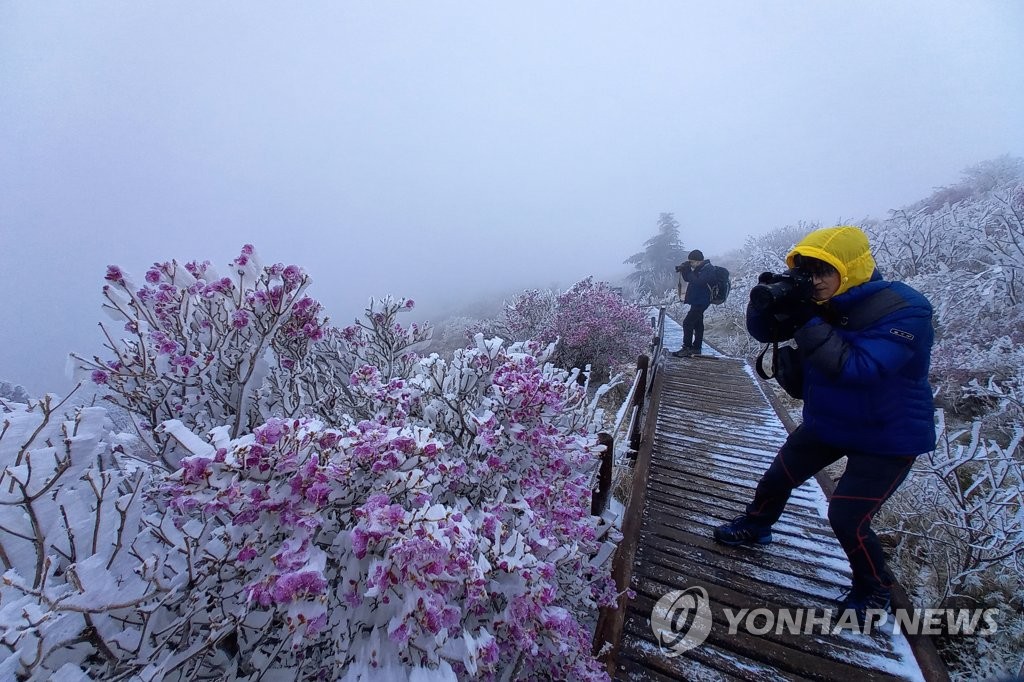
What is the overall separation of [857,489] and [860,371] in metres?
0.81

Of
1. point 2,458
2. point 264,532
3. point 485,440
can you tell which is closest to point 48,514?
point 2,458

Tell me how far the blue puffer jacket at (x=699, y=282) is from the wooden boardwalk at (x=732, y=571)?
299 cm

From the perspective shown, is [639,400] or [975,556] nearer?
[975,556]

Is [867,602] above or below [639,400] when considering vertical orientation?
below

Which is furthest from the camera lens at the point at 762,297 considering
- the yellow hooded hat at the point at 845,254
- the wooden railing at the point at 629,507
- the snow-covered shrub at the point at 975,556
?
the snow-covered shrub at the point at 975,556

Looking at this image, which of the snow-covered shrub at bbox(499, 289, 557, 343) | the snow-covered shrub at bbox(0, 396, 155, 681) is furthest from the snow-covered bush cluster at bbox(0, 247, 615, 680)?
the snow-covered shrub at bbox(499, 289, 557, 343)

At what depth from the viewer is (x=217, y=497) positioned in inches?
58.5

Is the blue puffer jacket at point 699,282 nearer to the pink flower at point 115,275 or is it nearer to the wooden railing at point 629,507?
the wooden railing at point 629,507

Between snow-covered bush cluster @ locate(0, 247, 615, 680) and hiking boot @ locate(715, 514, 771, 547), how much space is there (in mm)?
1295

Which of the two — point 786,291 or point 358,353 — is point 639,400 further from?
point 358,353

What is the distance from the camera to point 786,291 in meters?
2.32

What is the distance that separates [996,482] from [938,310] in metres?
6.39

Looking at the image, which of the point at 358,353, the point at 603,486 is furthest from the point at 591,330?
the point at 358,353

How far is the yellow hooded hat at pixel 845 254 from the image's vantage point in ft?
7.22
